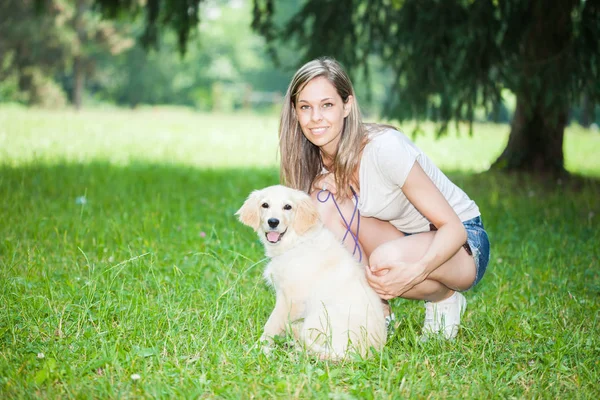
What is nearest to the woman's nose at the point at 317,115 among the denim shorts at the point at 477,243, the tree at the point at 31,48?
the denim shorts at the point at 477,243

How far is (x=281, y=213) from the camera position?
2.87 meters

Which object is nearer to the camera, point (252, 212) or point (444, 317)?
point (444, 317)

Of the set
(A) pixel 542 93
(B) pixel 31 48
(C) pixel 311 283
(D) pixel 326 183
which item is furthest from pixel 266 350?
(B) pixel 31 48

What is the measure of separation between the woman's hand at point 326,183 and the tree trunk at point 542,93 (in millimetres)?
3312

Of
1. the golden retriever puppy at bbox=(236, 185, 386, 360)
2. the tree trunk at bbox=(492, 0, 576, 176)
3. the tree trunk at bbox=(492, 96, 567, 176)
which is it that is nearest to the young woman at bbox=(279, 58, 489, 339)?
the golden retriever puppy at bbox=(236, 185, 386, 360)

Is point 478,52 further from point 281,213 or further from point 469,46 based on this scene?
point 281,213

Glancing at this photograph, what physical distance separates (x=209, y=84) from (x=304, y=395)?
1659 inches

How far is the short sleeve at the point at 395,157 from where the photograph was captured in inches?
107

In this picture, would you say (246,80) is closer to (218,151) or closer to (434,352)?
(218,151)

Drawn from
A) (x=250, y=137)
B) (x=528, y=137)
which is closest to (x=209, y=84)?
(x=250, y=137)

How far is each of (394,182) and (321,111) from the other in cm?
52

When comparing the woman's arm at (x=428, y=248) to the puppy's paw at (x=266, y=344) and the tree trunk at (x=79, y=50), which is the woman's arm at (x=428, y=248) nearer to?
the puppy's paw at (x=266, y=344)

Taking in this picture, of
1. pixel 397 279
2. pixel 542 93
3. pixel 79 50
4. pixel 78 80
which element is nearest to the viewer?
pixel 397 279

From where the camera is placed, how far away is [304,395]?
216cm
